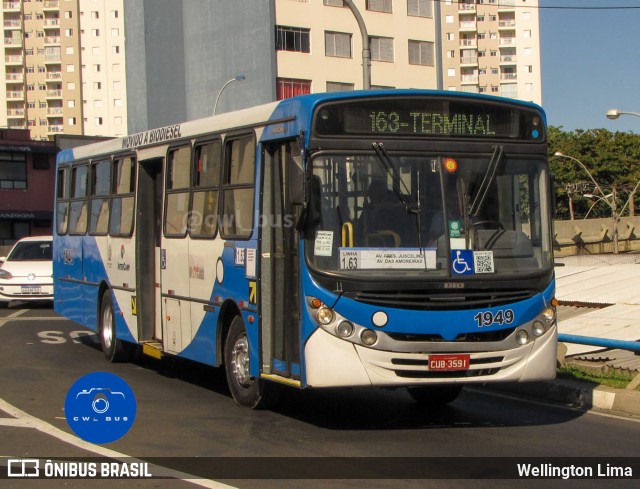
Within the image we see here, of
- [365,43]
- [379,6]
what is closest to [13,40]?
[379,6]

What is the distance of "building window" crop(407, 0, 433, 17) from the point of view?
208ft

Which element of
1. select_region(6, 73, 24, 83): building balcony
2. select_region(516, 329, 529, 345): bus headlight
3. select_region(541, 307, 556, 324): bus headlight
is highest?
select_region(6, 73, 24, 83): building balcony

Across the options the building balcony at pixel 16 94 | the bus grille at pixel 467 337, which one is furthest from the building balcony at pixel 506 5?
the bus grille at pixel 467 337

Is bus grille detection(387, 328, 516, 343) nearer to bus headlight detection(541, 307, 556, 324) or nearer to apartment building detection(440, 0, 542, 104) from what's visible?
bus headlight detection(541, 307, 556, 324)

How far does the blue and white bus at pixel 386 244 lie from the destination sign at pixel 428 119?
0.04 ft

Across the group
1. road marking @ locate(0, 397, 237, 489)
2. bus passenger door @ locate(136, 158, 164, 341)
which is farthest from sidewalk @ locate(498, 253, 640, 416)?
road marking @ locate(0, 397, 237, 489)

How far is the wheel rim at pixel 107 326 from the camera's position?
591 inches

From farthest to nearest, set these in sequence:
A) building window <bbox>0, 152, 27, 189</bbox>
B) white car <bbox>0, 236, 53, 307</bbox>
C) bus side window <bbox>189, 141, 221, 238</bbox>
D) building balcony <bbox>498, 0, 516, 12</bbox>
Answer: building balcony <bbox>498, 0, 516, 12</bbox> → building window <bbox>0, 152, 27, 189</bbox> → white car <bbox>0, 236, 53, 307</bbox> → bus side window <bbox>189, 141, 221, 238</bbox>

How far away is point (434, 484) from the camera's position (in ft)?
23.7

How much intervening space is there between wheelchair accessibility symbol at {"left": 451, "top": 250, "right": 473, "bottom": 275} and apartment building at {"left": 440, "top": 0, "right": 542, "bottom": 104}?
112663mm

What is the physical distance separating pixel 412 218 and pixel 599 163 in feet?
254

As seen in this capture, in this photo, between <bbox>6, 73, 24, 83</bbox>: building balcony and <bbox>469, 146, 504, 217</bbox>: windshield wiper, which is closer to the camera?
<bbox>469, 146, 504, 217</bbox>: windshield wiper

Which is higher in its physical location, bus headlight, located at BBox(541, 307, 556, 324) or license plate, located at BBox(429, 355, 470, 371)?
bus headlight, located at BBox(541, 307, 556, 324)

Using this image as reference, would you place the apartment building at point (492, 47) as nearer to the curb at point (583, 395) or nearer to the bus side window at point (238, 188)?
the curb at point (583, 395)
